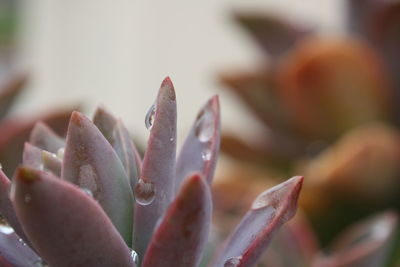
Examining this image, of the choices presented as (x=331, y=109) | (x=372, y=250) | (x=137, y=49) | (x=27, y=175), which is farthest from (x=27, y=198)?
(x=137, y=49)

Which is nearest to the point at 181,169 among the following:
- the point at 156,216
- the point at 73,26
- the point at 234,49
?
the point at 156,216

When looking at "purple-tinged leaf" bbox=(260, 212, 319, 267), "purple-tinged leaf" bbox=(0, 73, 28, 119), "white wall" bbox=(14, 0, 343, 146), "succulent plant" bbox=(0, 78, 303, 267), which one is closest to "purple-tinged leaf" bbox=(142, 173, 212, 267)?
"succulent plant" bbox=(0, 78, 303, 267)

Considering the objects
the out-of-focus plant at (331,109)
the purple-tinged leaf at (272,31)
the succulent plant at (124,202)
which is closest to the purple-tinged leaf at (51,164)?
the succulent plant at (124,202)

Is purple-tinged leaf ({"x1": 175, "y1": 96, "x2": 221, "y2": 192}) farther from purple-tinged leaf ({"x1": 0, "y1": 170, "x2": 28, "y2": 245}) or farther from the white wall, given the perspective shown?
the white wall

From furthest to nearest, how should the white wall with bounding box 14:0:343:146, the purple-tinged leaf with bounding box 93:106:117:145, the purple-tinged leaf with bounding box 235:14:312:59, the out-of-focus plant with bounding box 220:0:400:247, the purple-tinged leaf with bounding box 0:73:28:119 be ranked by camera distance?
the white wall with bounding box 14:0:343:146, the purple-tinged leaf with bounding box 235:14:312:59, the out-of-focus plant with bounding box 220:0:400:247, the purple-tinged leaf with bounding box 0:73:28:119, the purple-tinged leaf with bounding box 93:106:117:145

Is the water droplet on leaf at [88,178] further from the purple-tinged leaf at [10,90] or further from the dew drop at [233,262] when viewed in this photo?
the purple-tinged leaf at [10,90]

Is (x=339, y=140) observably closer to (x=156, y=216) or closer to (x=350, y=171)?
(x=350, y=171)
